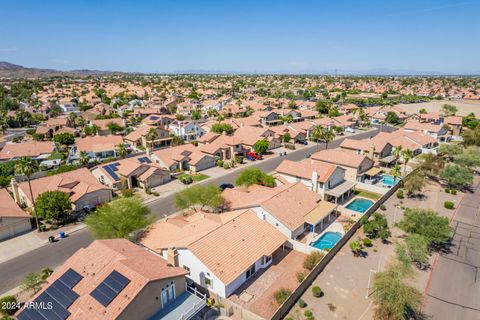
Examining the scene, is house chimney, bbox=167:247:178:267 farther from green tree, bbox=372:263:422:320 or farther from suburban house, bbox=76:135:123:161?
suburban house, bbox=76:135:123:161

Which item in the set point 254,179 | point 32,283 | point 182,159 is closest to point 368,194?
point 254,179

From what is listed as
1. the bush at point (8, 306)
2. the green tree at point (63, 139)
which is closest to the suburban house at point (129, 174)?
the bush at point (8, 306)

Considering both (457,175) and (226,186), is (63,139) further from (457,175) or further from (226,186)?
(457,175)

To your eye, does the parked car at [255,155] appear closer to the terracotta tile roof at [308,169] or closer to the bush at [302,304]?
the terracotta tile roof at [308,169]

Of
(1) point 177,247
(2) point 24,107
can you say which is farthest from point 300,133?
(2) point 24,107

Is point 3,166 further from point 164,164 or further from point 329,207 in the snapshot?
point 329,207

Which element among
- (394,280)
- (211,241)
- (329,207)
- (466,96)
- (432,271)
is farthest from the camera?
(466,96)
